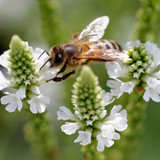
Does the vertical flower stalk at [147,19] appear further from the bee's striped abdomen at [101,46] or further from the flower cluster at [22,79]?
the flower cluster at [22,79]

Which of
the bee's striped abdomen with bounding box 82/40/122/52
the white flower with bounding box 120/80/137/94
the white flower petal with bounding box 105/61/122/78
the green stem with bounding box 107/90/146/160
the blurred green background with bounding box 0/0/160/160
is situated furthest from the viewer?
the blurred green background with bounding box 0/0/160/160

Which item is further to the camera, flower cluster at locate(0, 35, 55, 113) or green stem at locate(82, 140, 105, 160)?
green stem at locate(82, 140, 105, 160)

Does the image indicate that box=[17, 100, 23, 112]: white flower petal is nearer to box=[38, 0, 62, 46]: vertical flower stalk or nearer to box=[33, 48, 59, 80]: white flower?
box=[33, 48, 59, 80]: white flower

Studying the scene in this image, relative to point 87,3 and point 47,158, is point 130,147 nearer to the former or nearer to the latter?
point 47,158

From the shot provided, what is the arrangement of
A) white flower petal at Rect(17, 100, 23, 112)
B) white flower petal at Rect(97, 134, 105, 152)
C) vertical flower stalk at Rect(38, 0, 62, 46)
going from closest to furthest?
white flower petal at Rect(97, 134, 105, 152), white flower petal at Rect(17, 100, 23, 112), vertical flower stalk at Rect(38, 0, 62, 46)

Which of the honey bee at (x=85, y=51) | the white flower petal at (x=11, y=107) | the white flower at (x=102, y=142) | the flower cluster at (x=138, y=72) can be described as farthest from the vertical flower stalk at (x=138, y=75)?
the white flower petal at (x=11, y=107)

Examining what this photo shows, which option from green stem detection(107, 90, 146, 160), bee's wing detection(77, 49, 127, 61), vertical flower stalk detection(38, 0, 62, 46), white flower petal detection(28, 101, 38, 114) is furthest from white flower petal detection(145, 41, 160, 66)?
vertical flower stalk detection(38, 0, 62, 46)
